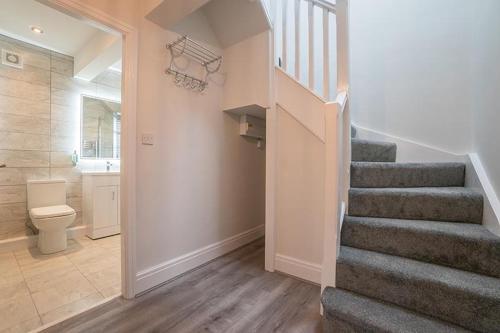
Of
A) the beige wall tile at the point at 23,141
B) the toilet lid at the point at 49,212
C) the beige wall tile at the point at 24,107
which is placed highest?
the beige wall tile at the point at 24,107

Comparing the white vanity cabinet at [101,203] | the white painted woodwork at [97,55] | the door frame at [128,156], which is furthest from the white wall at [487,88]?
the white vanity cabinet at [101,203]

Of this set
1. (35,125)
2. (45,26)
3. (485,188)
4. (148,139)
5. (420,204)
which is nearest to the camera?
(485,188)

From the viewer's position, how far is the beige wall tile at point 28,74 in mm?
2463

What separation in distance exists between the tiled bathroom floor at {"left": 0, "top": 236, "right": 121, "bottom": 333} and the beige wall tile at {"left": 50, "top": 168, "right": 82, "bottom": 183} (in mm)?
862

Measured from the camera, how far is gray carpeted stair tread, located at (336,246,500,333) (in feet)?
3.20

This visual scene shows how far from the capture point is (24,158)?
257 cm

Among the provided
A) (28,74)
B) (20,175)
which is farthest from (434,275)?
(28,74)

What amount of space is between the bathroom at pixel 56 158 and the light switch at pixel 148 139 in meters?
1.15

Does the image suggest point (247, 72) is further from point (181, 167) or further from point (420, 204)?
point (420, 204)

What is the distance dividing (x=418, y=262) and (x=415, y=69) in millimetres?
1916

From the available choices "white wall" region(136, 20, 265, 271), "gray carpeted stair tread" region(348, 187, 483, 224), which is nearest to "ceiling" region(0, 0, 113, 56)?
"white wall" region(136, 20, 265, 271)

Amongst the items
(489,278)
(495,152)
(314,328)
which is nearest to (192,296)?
(314,328)

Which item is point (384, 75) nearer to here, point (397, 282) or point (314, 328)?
point (397, 282)

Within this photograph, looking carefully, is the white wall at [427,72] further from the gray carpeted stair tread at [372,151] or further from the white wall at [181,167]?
the white wall at [181,167]
